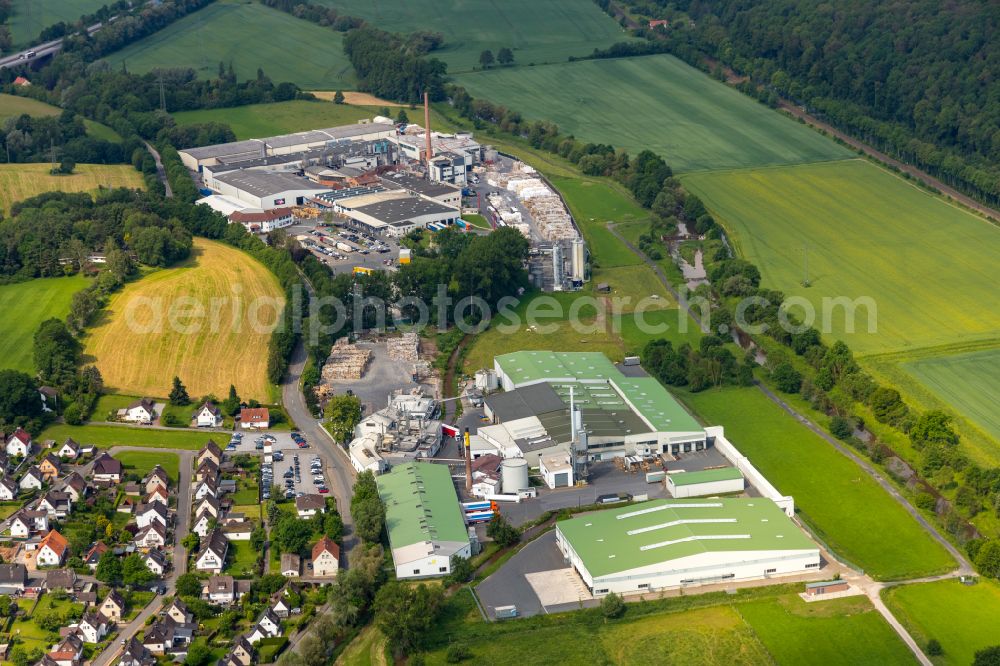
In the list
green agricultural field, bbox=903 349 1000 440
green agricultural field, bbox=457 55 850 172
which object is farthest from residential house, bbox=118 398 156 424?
green agricultural field, bbox=457 55 850 172

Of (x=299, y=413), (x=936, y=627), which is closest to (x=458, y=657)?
(x=936, y=627)

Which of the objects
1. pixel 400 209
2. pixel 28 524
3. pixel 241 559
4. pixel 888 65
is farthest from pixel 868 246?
pixel 28 524

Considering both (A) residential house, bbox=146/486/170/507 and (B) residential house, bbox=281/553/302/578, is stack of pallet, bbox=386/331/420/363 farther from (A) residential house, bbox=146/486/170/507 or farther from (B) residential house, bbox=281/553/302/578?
(B) residential house, bbox=281/553/302/578

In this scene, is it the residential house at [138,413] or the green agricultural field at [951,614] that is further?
the residential house at [138,413]

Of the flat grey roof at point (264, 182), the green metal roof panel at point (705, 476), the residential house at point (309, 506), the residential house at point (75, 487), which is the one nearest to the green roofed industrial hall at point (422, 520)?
the residential house at point (309, 506)

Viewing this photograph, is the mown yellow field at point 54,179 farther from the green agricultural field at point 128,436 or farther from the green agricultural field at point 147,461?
the green agricultural field at point 147,461
